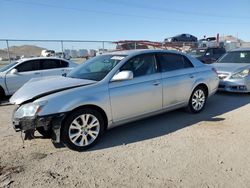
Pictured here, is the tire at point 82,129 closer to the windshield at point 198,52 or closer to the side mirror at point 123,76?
the side mirror at point 123,76

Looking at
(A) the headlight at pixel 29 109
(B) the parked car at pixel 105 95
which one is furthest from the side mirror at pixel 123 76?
(A) the headlight at pixel 29 109

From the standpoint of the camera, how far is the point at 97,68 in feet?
17.0

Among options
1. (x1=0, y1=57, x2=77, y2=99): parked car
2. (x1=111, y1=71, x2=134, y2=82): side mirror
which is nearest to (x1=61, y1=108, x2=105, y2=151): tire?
(x1=111, y1=71, x2=134, y2=82): side mirror

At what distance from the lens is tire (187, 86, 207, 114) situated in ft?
19.8

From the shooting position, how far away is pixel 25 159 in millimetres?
3943

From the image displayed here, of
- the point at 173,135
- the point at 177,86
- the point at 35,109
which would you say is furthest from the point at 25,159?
the point at 177,86

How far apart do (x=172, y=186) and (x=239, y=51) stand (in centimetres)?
809

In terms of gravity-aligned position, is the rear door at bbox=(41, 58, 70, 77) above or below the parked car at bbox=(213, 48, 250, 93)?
above

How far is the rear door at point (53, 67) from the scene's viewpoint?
9047 mm

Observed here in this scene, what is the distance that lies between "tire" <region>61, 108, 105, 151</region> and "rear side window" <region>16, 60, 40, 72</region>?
5492mm

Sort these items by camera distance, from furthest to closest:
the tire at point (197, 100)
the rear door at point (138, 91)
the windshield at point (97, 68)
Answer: the tire at point (197, 100) < the windshield at point (97, 68) < the rear door at point (138, 91)

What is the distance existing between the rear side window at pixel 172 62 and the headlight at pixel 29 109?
8.61ft

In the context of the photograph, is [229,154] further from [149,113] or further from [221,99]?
[221,99]

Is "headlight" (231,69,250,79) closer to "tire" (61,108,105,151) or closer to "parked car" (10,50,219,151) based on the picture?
"parked car" (10,50,219,151)
